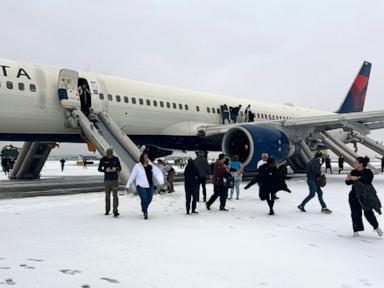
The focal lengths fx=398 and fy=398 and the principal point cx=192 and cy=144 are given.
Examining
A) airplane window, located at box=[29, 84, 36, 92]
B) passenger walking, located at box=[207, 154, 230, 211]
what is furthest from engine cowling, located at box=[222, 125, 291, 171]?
airplane window, located at box=[29, 84, 36, 92]

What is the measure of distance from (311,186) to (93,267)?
583cm

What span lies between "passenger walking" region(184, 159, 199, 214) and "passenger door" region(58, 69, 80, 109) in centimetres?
664

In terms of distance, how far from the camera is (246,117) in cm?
2136

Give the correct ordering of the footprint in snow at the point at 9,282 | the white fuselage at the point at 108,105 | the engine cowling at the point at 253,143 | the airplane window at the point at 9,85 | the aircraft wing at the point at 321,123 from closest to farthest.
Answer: the footprint in snow at the point at 9,282, the airplane window at the point at 9,85, the white fuselage at the point at 108,105, the engine cowling at the point at 253,143, the aircraft wing at the point at 321,123

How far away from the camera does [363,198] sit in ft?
20.5

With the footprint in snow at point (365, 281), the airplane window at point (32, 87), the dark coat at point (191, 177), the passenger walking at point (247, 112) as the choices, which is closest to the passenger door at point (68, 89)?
the airplane window at point (32, 87)

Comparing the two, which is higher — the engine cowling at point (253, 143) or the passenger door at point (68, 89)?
the passenger door at point (68, 89)

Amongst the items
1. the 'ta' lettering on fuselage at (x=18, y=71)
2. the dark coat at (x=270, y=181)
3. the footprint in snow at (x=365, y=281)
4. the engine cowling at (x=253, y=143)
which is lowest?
the footprint in snow at (x=365, y=281)

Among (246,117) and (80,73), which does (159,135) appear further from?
(246,117)

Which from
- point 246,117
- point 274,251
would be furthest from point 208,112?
point 274,251

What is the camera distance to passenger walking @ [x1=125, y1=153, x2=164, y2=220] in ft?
25.2

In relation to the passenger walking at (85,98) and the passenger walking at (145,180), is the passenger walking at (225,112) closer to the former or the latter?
the passenger walking at (85,98)

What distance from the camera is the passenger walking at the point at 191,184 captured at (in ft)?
27.3

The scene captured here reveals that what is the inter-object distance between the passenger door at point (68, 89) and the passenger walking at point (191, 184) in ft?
21.8
